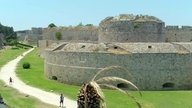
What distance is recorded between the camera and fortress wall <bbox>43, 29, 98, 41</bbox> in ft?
160

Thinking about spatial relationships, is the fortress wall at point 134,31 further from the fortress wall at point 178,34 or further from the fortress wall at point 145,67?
the fortress wall at point 178,34

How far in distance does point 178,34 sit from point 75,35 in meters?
15.4

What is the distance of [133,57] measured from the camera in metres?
25.1

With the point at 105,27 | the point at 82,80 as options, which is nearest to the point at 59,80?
the point at 82,80

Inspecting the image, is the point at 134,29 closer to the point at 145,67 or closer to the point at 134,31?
the point at 134,31

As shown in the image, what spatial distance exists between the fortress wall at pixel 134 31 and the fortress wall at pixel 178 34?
12321 millimetres

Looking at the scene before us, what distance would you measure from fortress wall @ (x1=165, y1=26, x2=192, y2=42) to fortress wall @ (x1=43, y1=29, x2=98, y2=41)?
394 inches

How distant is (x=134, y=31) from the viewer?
31844mm

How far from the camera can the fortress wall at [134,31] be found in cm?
3178

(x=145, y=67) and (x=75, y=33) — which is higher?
(x=75, y=33)

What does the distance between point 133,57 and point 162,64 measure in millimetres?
2195

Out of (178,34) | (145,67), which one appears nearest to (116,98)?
(145,67)

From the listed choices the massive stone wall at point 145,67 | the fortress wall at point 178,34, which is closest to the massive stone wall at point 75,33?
the fortress wall at point 178,34

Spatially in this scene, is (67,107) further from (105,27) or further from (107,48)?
(105,27)
